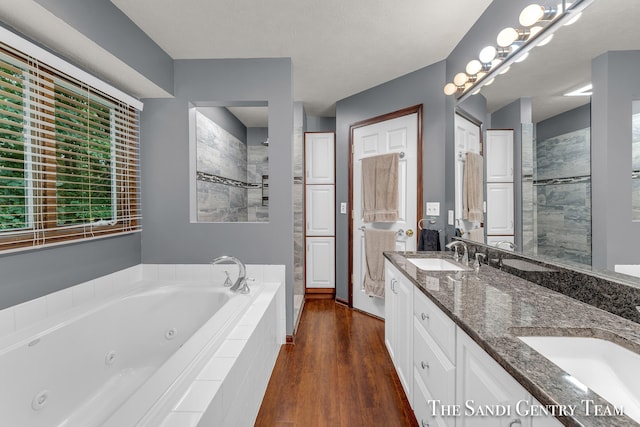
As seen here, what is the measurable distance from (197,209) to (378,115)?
1970mm

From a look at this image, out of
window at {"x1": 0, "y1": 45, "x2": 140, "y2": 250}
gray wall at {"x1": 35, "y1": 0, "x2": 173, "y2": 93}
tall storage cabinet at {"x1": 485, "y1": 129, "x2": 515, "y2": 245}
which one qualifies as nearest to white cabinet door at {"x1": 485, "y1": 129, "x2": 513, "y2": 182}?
tall storage cabinet at {"x1": 485, "y1": 129, "x2": 515, "y2": 245}

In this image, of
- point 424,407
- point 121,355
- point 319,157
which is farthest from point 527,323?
point 319,157

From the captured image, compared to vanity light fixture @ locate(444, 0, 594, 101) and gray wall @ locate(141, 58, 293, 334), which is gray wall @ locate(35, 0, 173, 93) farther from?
vanity light fixture @ locate(444, 0, 594, 101)

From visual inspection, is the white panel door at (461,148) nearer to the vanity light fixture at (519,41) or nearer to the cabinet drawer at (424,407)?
the vanity light fixture at (519,41)

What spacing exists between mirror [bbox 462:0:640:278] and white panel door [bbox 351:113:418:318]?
48.0 inches

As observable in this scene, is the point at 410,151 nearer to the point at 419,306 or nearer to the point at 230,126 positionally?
the point at 419,306

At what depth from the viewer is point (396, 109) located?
2646mm

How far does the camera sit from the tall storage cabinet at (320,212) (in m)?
3.44

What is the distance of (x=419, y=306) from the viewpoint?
138 cm

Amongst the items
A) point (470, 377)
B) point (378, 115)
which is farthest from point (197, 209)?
point (470, 377)

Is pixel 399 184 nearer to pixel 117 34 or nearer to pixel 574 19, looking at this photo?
pixel 574 19

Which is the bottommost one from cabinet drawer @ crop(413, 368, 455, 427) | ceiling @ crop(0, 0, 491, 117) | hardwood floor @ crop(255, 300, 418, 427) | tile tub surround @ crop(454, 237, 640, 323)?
hardwood floor @ crop(255, 300, 418, 427)

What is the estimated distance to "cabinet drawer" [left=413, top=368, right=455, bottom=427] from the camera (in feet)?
3.55

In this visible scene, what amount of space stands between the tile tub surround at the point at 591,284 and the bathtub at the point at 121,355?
1346 millimetres
